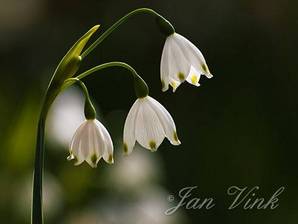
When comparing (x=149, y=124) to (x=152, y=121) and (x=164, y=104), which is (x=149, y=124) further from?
(x=164, y=104)

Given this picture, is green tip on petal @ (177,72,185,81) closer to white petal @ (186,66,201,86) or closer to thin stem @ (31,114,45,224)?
white petal @ (186,66,201,86)

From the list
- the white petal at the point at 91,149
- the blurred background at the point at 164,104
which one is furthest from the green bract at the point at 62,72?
the blurred background at the point at 164,104

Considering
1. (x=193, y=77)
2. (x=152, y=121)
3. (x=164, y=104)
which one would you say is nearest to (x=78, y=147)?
Answer: (x=152, y=121)

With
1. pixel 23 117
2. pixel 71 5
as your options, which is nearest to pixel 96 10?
pixel 71 5

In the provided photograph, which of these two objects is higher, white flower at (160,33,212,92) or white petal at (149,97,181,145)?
white flower at (160,33,212,92)

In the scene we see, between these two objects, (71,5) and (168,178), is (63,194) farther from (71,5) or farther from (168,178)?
(71,5)

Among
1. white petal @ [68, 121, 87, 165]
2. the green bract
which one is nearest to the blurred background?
white petal @ [68, 121, 87, 165]

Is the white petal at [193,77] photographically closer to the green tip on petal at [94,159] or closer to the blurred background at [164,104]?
the green tip on petal at [94,159]

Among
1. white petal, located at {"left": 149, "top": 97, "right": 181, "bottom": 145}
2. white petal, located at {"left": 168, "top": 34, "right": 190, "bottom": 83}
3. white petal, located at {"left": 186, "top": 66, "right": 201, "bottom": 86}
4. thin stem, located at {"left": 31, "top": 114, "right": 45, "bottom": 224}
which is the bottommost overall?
thin stem, located at {"left": 31, "top": 114, "right": 45, "bottom": 224}

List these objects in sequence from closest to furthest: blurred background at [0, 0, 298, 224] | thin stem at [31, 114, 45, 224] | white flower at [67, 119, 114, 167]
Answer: thin stem at [31, 114, 45, 224] < white flower at [67, 119, 114, 167] < blurred background at [0, 0, 298, 224]
